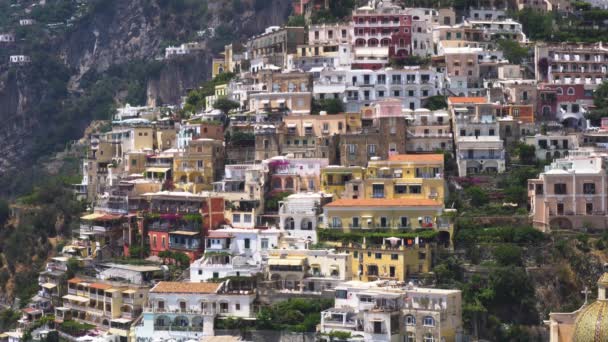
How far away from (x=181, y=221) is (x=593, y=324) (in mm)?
28337

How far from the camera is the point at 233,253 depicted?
208ft

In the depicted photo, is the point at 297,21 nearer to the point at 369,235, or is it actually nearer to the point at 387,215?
the point at 387,215

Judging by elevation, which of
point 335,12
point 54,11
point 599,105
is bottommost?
point 599,105

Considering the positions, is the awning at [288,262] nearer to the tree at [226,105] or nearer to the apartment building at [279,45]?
the tree at [226,105]

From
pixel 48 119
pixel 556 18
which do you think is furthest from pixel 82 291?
pixel 48 119

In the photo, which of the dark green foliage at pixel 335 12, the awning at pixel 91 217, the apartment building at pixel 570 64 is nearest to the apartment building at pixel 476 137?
the apartment building at pixel 570 64

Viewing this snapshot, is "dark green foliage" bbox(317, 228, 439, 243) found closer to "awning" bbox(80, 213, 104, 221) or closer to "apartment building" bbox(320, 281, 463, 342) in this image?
"apartment building" bbox(320, 281, 463, 342)

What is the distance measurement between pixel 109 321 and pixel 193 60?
173 ft

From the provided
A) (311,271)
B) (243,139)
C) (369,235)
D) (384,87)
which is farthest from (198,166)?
(311,271)

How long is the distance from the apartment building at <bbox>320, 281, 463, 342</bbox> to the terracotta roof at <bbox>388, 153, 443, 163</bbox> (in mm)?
10749

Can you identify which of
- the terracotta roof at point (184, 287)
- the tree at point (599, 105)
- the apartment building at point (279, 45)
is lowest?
the terracotta roof at point (184, 287)

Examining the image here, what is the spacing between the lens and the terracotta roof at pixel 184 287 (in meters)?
59.5

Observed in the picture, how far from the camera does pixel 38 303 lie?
227 ft

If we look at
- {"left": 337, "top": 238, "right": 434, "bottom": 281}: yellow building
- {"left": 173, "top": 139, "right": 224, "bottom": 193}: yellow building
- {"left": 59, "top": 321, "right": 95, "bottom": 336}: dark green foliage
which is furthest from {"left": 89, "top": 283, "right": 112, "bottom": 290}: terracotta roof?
{"left": 337, "top": 238, "right": 434, "bottom": 281}: yellow building
